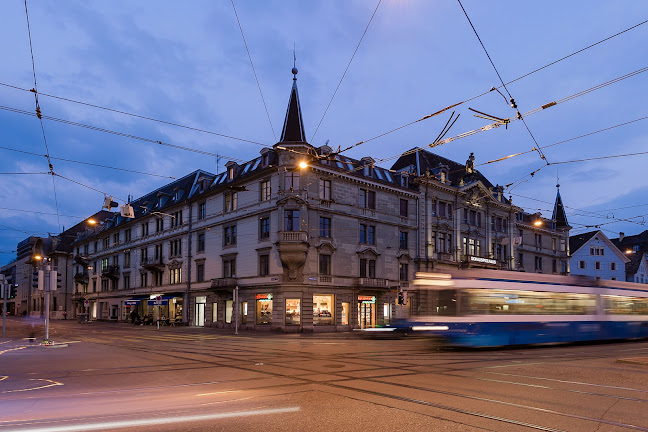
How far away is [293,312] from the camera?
38.1m

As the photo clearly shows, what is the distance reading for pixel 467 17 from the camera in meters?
13.9

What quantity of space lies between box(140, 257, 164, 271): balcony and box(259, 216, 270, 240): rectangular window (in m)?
17.3

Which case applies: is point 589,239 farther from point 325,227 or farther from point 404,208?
point 325,227

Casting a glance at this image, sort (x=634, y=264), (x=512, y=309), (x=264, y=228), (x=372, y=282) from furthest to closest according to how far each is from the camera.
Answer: (x=634, y=264) → (x=372, y=282) → (x=264, y=228) → (x=512, y=309)

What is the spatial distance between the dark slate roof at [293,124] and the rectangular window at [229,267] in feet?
36.9

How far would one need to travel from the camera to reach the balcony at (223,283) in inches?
1641

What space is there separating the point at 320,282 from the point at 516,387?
28.0 metres

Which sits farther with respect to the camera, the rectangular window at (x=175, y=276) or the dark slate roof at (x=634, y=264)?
the dark slate roof at (x=634, y=264)

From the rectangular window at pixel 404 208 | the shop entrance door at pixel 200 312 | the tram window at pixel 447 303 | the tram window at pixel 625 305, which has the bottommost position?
the shop entrance door at pixel 200 312

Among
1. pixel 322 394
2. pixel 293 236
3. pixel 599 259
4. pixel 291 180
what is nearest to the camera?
pixel 322 394

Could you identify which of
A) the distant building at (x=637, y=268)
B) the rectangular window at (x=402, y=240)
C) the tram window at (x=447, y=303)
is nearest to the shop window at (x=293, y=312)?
the rectangular window at (x=402, y=240)

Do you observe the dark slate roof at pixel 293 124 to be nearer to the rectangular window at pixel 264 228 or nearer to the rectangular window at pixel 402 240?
the rectangular window at pixel 264 228

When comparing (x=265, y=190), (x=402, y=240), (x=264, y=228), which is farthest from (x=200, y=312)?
(x=402, y=240)

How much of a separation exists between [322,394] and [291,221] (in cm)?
2864
